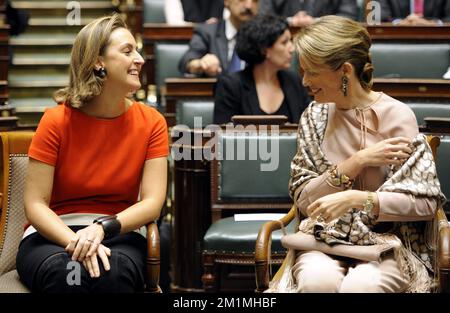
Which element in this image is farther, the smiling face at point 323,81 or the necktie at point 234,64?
the necktie at point 234,64

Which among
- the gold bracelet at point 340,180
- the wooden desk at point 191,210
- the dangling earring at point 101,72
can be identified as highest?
the dangling earring at point 101,72

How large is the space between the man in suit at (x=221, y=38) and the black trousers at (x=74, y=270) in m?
1.75

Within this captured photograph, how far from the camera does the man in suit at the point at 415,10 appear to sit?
417 centimetres

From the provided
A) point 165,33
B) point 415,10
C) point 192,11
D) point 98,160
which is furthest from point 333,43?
point 192,11

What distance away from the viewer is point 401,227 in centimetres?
188

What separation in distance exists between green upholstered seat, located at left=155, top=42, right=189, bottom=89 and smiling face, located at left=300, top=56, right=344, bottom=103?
2.14 metres

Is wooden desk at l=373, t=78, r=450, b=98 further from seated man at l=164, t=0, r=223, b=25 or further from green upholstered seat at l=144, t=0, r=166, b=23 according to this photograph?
green upholstered seat at l=144, t=0, r=166, b=23

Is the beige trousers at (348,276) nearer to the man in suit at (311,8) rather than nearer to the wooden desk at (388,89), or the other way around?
the wooden desk at (388,89)

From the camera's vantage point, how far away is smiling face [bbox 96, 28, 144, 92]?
2031mm

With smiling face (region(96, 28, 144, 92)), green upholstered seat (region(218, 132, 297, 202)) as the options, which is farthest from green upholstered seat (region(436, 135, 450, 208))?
smiling face (region(96, 28, 144, 92))

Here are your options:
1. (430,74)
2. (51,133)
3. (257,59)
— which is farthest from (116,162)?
(430,74)

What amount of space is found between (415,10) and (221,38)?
3.68 ft

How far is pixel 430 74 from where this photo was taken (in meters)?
3.60

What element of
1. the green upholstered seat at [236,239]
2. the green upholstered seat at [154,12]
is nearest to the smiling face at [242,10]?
the green upholstered seat at [154,12]
